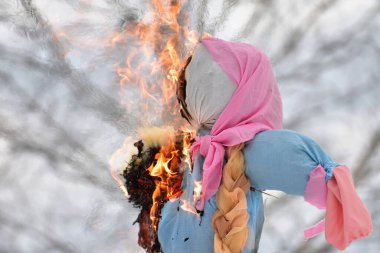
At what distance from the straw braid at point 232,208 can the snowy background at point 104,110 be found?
90 cm

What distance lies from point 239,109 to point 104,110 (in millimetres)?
1081

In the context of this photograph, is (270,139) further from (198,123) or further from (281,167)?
(198,123)

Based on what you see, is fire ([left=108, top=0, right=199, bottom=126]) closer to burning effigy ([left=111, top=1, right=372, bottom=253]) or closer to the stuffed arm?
burning effigy ([left=111, top=1, right=372, bottom=253])

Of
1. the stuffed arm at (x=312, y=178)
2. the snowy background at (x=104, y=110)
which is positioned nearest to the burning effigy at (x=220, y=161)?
the stuffed arm at (x=312, y=178)

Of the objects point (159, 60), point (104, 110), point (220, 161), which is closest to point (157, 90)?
point (159, 60)

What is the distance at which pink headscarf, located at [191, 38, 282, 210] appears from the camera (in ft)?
3.25

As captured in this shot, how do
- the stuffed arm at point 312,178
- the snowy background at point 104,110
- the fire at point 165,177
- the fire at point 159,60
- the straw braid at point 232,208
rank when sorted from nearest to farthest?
the stuffed arm at point 312,178 → the straw braid at point 232,208 → the fire at point 165,177 → the fire at point 159,60 → the snowy background at point 104,110

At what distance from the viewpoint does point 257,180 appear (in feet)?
3.19

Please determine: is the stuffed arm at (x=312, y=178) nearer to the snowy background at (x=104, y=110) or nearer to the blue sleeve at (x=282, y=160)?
the blue sleeve at (x=282, y=160)

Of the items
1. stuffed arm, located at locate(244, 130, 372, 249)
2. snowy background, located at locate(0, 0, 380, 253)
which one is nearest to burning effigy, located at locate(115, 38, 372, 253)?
stuffed arm, located at locate(244, 130, 372, 249)

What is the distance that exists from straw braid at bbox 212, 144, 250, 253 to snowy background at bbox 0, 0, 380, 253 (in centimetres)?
90

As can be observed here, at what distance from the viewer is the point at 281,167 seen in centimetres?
92

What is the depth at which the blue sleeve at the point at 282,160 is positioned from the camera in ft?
2.95

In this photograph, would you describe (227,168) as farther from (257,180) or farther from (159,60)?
(159,60)
